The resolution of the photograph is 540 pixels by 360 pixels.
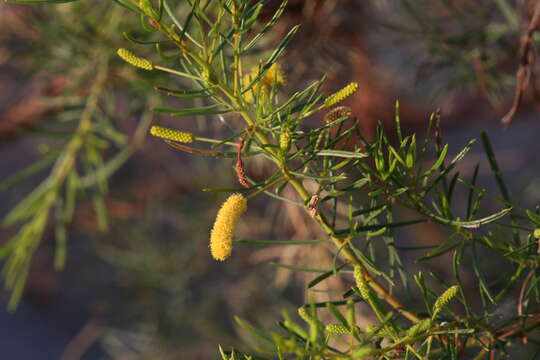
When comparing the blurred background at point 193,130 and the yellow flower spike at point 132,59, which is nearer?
the yellow flower spike at point 132,59

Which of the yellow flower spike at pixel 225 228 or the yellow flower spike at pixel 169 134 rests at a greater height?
the yellow flower spike at pixel 169 134

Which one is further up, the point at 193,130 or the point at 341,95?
the point at 341,95

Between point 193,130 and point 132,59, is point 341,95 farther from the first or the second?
point 193,130

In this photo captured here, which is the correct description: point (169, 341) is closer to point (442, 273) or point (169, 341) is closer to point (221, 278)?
point (221, 278)

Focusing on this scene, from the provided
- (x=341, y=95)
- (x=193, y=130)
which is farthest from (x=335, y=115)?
(x=193, y=130)

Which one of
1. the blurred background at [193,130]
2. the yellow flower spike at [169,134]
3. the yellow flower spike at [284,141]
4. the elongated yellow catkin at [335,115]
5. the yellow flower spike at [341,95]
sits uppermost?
the yellow flower spike at [341,95]
